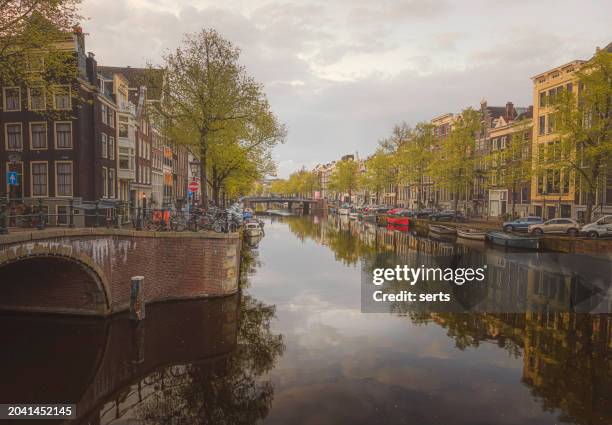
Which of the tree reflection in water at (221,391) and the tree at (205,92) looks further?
the tree at (205,92)

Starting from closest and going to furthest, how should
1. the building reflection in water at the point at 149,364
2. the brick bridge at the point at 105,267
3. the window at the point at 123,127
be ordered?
the building reflection in water at the point at 149,364
the brick bridge at the point at 105,267
the window at the point at 123,127

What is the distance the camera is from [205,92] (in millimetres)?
28000

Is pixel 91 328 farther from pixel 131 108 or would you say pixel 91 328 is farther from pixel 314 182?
pixel 314 182

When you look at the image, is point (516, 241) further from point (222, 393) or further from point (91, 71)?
point (91, 71)

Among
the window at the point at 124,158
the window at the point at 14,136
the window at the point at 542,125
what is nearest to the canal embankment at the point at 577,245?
the window at the point at 542,125

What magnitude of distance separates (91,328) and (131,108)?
31.9 m

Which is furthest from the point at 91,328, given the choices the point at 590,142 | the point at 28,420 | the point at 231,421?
the point at 590,142

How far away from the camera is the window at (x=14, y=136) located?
97.0ft

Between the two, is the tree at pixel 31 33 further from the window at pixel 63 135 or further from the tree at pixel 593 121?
the tree at pixel 593 121

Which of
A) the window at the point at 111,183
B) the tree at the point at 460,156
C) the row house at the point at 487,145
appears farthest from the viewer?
the row house at the point at 487,145

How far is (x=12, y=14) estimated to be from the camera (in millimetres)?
15383

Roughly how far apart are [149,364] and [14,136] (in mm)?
24039

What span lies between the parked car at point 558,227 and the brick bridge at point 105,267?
30.6 metres

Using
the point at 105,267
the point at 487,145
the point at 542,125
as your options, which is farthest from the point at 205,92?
the point at 487,145
